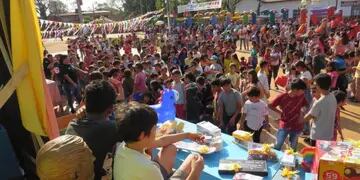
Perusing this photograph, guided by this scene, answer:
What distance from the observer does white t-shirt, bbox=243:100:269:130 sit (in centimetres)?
513

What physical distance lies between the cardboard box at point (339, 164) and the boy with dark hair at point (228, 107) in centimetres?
288

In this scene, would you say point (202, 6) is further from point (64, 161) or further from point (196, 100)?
point (64, 161)

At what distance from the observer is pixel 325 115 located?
4457 mm

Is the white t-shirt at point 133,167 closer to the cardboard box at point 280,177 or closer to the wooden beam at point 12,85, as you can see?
the wooden beam at point 12,85

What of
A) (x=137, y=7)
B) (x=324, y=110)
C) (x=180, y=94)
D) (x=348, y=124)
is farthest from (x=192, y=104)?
(x=137, y=7)

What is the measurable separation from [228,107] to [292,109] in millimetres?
1040

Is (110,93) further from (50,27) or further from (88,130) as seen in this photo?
(50,27)

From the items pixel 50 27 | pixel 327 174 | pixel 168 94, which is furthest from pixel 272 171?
pixel 50 27

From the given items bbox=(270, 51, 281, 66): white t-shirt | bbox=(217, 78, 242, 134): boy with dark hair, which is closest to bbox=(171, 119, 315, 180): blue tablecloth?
bbox=(217, 78, 242, 134): boy with dark hair

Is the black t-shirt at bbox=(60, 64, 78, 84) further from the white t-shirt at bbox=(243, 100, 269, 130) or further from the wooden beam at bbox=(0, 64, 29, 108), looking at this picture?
the wooden beam at bbox=(0, 64, 29, 108)

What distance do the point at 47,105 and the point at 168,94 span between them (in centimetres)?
295

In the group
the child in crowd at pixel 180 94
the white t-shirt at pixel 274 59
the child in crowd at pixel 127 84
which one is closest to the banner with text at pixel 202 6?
the white t-shirt at pixel 274 59

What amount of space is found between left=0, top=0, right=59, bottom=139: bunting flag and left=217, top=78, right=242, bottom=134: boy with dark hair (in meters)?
3.38

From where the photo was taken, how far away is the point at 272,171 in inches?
123
